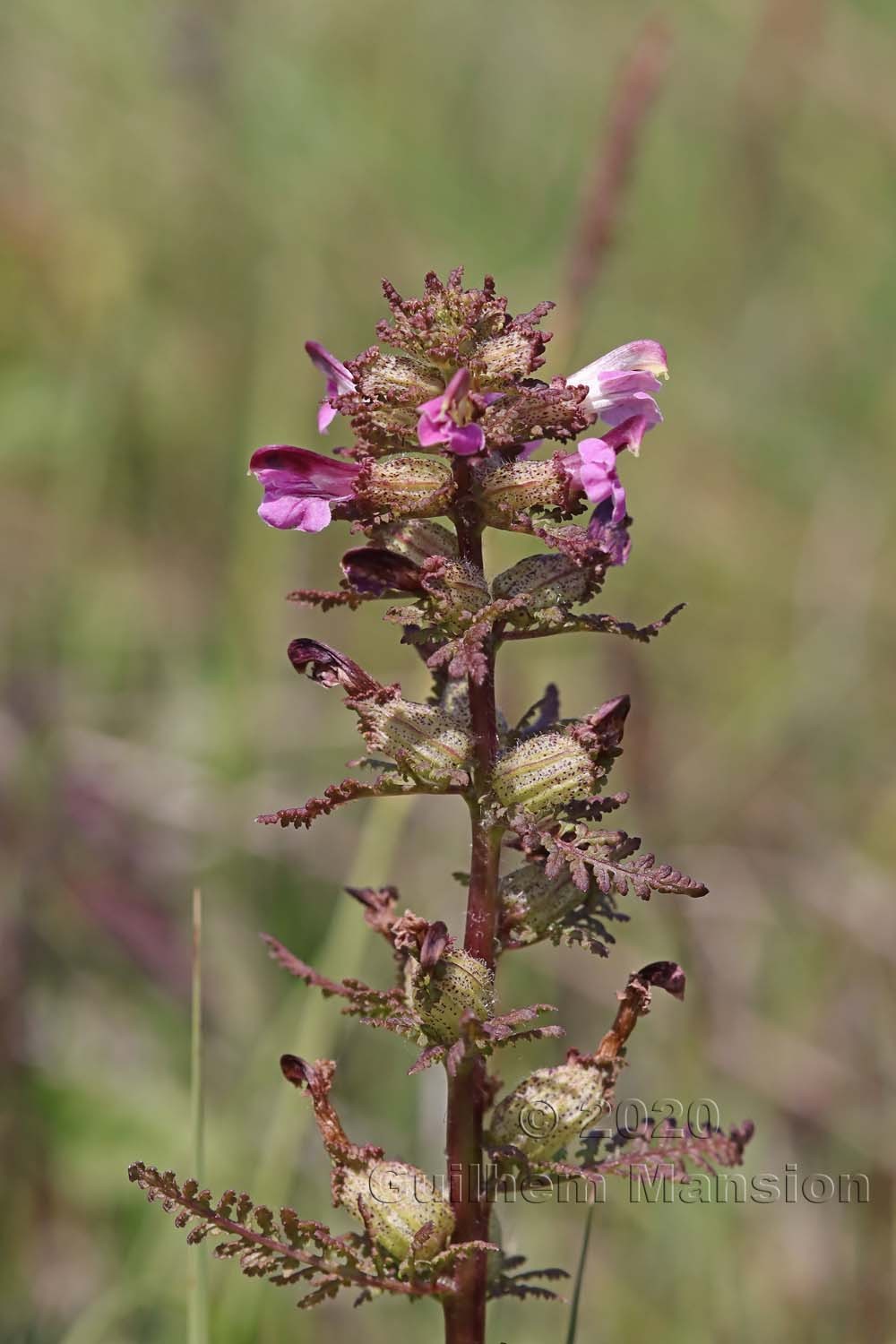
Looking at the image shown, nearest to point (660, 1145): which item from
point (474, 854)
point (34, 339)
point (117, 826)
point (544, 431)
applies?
point (474, 854)

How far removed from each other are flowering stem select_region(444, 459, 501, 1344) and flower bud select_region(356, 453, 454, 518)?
0.04 metres

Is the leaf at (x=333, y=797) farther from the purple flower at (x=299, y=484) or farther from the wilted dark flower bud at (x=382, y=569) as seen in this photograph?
the purple flower at (x=299, y=484)

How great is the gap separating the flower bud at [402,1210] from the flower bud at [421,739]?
675mm

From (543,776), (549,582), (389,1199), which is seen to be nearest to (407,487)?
(549,582)

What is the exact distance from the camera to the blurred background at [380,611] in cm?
459

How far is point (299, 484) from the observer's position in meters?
2.46

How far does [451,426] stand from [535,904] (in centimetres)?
84

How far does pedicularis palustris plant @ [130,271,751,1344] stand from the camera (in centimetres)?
223

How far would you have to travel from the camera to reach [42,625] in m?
6.42

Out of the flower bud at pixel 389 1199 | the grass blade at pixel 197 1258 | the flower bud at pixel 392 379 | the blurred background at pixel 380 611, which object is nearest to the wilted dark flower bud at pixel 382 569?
the flower bud at pixel 392 379

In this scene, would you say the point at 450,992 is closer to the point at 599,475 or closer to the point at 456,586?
the point at 456,586

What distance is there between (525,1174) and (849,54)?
29.9 ft

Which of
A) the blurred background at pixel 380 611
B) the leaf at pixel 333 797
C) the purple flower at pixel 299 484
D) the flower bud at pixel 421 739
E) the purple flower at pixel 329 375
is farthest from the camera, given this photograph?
the blurred background at pixel 380 611

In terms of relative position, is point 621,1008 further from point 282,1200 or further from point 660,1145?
point 282,1200
